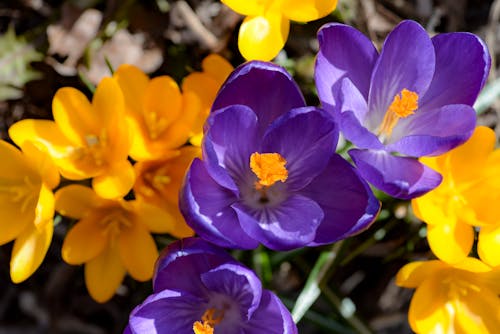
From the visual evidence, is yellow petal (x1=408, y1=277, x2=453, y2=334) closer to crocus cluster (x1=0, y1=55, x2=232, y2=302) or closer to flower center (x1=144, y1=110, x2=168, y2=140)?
crocus cluster (x1=0, y1=55, x2=232, y2=302)

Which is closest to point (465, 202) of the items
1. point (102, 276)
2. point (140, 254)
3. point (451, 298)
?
point (451, 298)

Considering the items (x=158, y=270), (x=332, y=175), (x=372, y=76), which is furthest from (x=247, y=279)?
(x=372, y=76)

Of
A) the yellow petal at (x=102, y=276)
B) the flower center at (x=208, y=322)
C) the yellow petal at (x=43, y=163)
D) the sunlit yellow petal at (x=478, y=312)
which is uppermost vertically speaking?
the yellow petal at (x=43, y=163)

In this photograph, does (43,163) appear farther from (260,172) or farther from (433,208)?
(433,208)

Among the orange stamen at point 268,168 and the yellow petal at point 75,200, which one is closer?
the orange stamen at point 268,168

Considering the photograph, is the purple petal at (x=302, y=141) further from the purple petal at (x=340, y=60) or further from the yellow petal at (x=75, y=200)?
the yellow petal at (x=75, y=200)

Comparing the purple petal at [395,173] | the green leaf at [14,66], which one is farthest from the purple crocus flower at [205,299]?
the green leaf at [14,66]

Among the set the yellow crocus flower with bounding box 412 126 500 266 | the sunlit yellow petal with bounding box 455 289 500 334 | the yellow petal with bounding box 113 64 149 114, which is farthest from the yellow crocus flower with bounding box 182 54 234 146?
the sunlit yellow petal with bounding box 455 289 500 334
